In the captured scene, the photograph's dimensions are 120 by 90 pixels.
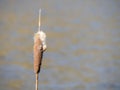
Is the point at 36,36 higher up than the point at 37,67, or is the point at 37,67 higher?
the point at 36,36

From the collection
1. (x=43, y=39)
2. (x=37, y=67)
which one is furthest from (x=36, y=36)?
(x=37, y=67)

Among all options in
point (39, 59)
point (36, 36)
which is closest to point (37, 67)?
point (39, 59)

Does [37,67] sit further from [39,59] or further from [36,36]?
[36,36]

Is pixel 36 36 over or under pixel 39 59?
over

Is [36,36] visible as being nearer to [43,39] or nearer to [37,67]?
[43,39]

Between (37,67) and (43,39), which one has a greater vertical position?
(43,39)
